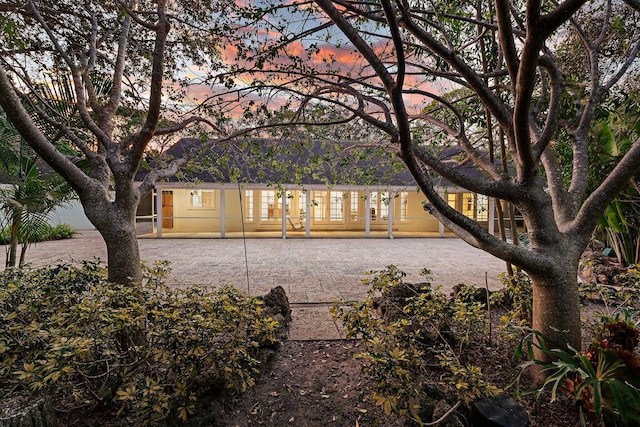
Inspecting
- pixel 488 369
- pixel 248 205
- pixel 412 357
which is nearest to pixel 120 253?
pixel 412 357

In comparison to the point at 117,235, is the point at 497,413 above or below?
below

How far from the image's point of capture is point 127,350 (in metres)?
2.25

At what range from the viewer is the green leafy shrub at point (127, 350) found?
1814 mm

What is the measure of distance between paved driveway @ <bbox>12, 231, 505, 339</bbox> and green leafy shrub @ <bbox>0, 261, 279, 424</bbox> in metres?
1.58

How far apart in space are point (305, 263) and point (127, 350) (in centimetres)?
660

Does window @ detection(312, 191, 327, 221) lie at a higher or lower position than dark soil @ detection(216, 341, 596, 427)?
higher

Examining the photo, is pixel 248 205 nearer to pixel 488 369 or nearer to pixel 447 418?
pixel 488 369

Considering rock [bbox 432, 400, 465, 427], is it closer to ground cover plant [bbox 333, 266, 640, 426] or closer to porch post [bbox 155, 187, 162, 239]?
ground cover plant [bbox 333, 266, 640, 426]

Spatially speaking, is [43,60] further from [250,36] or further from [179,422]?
[179,422]

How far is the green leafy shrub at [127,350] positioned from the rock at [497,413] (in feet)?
5.09

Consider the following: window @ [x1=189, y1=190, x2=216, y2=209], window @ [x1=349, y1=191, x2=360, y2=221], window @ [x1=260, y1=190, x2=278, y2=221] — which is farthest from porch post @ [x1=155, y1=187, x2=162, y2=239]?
window @ [x1=349, y1=191, x2=360, y2=221]

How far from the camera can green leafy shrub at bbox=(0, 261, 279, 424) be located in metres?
1.81

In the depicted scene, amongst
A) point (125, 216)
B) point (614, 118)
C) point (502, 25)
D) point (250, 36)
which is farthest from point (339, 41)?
→ point (614, 118)

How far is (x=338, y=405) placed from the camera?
242cm
